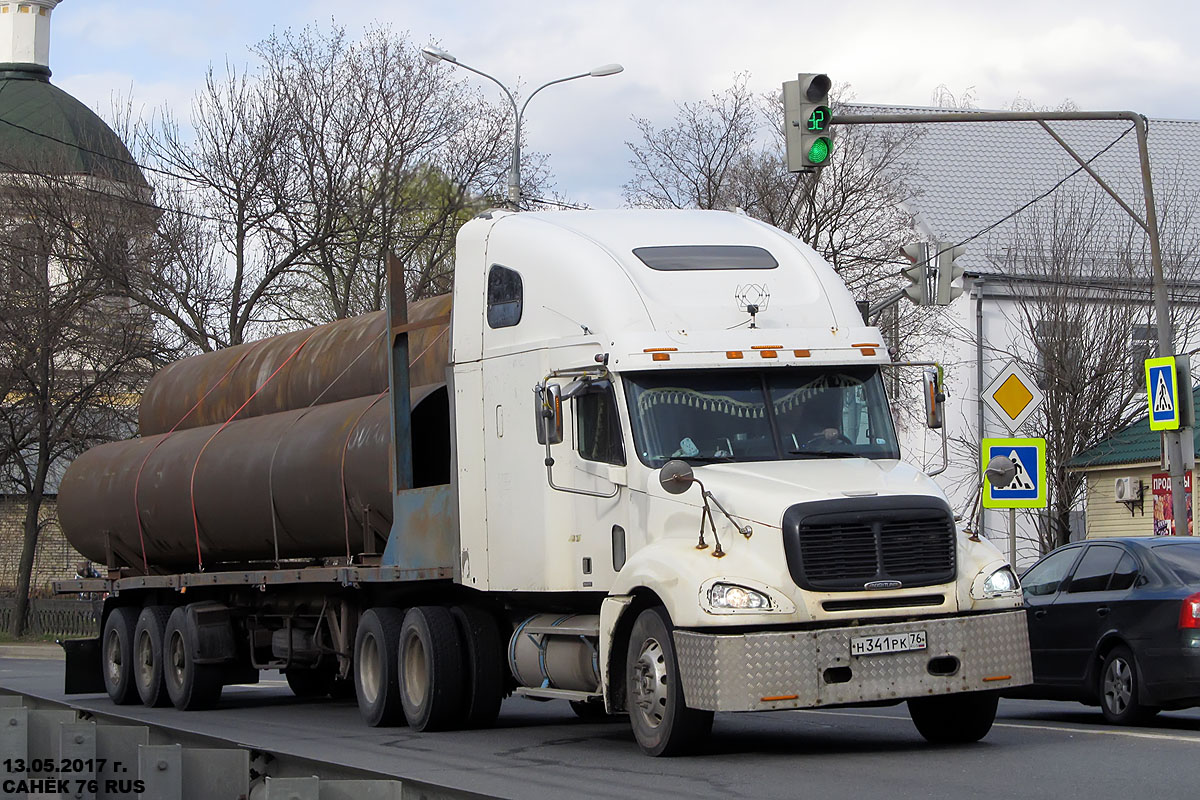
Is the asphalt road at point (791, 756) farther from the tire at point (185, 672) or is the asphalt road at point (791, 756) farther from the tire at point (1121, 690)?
the tire at point (185, 672)

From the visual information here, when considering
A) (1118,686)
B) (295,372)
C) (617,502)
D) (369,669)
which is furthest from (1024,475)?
(617,502)

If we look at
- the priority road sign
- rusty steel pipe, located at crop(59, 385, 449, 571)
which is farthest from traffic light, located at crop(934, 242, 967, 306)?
rusty steel pipe, located at crop(59, 385, 449, 571)

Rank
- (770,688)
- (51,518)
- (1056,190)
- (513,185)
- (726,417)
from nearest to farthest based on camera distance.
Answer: (770,688), (726,417), (513,185), (1056,190), (51,518)

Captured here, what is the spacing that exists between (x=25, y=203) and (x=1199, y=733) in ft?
95.5

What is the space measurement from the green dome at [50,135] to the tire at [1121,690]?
92.3 ft

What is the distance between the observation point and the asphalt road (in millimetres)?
9391

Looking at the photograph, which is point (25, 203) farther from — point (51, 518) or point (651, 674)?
point (651, 674)

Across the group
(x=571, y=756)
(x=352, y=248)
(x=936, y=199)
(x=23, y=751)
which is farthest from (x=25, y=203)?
(x=23, y=751)

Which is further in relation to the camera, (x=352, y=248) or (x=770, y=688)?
(x=352, y=248)

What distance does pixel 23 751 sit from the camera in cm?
609

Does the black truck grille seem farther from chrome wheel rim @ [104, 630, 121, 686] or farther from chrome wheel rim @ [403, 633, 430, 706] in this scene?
chrome wheel rim @ [104, 630, 121, 686]

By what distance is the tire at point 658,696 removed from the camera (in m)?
10.7

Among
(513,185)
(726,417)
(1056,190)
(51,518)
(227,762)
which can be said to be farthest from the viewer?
(51,518)

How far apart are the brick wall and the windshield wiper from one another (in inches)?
1800
